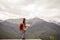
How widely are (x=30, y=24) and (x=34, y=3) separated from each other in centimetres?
64

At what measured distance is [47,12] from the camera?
5.17m

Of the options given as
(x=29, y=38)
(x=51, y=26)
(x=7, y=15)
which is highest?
(x=7, y=15)

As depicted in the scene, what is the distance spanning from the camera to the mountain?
5.08 m

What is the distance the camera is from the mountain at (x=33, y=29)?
Answer: 508cm

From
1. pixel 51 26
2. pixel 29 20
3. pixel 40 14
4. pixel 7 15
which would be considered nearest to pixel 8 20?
pixel 7 15

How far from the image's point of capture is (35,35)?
507 cm

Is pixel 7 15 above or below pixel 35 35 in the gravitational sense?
above

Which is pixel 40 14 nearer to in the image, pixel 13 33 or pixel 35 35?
pixel 35 35

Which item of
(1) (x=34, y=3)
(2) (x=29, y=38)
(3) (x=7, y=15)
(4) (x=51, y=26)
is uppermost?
(1) (x=34, y=3)

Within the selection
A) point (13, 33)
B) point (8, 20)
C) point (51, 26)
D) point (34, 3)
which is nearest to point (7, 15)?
point (8, 20)

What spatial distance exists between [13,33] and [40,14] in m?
0.96

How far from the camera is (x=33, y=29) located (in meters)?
5.14

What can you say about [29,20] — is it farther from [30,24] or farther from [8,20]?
[8,20]

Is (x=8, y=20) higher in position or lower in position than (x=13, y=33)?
higher
